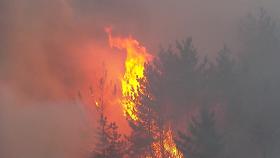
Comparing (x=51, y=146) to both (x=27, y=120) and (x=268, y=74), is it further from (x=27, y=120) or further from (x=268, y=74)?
(x=268, y=74)

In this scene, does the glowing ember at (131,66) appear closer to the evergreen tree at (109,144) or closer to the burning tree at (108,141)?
the burning tree at (108,141)

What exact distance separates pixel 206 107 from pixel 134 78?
17.8 ft

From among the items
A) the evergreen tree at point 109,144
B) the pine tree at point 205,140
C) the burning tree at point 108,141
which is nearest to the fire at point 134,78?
the burning tree at point 108,141

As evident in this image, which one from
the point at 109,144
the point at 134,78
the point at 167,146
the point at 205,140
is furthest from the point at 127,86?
the point at 205,140

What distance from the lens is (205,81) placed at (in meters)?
36.8

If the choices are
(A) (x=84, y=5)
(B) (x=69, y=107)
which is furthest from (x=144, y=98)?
(A) (x=84, y=5)

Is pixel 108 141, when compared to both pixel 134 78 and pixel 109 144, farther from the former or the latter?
pixel 134 78

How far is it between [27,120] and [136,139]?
7.43 m

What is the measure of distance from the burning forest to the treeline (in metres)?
0.07

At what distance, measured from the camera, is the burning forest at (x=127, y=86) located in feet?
116

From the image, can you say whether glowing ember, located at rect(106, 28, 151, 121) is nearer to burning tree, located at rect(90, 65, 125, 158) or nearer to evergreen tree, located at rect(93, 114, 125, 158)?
burning tree, located at rect(90, 65, 125, 158)

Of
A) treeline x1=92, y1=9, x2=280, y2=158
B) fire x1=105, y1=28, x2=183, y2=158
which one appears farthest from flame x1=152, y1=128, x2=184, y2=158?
treeline x1=92, y1=9, x2=280, y2=158

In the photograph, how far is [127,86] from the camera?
38594 mm

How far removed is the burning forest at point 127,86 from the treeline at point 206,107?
71mm
